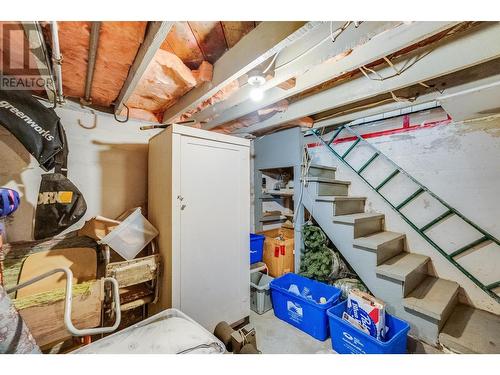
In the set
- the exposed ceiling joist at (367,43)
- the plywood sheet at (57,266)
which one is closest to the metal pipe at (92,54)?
the exposed ceiling joist at (367,43)

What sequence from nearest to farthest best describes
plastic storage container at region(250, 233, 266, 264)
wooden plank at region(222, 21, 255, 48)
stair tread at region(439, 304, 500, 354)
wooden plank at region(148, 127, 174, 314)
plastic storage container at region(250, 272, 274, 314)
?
wooden plank at region(222, 21, 255, 48) < wooden plank at region(148, 127, 174, 314) < stair tread at region(439, 304, 500, 354) < plastic storage container at region(250, 272, 274, 314) < plastic storage container at region(250, 233, 266, 264)

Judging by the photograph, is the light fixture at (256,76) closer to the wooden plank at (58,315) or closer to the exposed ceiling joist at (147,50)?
the exposed ceiling joist at (147,50)

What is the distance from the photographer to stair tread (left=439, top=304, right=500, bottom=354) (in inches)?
68.1

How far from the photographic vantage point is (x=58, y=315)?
1.18 metres

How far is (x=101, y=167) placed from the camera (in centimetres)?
189

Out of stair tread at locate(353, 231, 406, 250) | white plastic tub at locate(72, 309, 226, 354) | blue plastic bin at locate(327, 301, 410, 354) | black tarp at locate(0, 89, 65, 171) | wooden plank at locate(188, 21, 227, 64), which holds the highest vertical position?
wooden plank at locate(188, 21, 227, 64)

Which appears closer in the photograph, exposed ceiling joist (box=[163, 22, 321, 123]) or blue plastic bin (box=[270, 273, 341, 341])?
exposed ceiling joist (box=[163, 22, 321, 123])

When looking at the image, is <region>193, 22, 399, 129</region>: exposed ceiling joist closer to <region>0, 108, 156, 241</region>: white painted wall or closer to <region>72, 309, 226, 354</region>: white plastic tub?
<region>0, 108, 156, 241</region>: white painted wall

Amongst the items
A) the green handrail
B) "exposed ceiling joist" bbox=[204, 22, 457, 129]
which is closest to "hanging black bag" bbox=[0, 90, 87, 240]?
"exposed ceiling joist" bbox=[204, 22, 457, 129]

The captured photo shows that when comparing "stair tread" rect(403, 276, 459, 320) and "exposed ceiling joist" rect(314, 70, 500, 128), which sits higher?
"exposed ceiling joist" rect(314, 70, 500, 128)

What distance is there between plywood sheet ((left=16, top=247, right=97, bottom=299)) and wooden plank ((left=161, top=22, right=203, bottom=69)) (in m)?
1.64

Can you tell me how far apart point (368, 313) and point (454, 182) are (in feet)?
6.30

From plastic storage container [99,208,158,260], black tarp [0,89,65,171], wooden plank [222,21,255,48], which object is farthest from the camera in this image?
plastic storage container [99,208,158,260]
